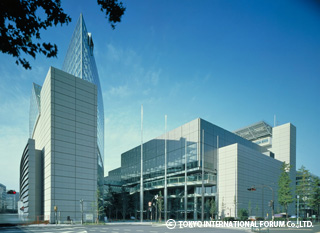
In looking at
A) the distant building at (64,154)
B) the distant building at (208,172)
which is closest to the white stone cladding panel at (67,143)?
the distant building at (64,154)

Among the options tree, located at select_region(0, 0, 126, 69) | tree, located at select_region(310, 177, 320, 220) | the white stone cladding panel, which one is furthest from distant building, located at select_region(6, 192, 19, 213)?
tree, located at select_region(310, 177, 320, 220)

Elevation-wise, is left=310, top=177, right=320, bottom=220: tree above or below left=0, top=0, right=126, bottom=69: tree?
below

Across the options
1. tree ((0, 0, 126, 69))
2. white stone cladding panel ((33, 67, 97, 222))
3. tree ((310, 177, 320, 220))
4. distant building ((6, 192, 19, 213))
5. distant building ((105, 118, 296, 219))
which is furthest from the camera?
distant building ((105, 118, 296, 219))

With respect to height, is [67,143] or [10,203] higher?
[67,143]

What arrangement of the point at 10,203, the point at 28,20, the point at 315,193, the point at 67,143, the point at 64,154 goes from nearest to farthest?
1. the point at 28,20
2. the point at 64,154
3. the point at 67,143
4. the point at 10,203
5. the point at 315,193

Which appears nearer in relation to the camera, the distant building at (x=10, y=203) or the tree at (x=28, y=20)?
the tree at (x=28, y=20)

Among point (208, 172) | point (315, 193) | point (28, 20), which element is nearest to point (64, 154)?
point (208, 172)

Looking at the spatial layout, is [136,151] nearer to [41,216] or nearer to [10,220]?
[41,216]

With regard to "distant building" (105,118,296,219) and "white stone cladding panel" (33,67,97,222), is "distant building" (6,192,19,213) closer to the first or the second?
"white stone cladding panel" (33,67,97,222)

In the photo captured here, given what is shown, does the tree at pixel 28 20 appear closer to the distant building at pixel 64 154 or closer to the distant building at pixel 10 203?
the distant building at pixel 10 203

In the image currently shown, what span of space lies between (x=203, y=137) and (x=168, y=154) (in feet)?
50.2

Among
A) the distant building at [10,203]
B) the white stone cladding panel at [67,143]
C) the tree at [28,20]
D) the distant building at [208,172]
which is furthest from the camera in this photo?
the distant building at [208,172]

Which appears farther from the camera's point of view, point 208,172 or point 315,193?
point 208,172

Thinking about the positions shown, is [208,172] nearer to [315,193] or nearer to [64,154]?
[315,193]
